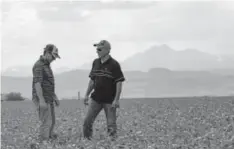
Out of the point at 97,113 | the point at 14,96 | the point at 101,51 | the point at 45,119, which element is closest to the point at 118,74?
the point at 101,51

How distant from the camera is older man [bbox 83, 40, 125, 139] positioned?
1228 cm

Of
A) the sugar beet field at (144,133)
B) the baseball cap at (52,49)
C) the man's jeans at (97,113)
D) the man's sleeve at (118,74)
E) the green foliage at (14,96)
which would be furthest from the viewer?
the green foliage at (14,96)

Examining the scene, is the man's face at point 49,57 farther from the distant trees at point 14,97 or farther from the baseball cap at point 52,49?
the distant trees at point 14,97

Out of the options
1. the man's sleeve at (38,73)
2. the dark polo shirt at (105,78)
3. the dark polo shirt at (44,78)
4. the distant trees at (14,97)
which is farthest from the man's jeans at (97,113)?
the distant trees at (14,97)

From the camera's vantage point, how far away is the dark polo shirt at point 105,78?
40.3ft

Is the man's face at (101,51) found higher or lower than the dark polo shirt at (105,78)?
higher

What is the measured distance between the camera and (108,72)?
485 inches

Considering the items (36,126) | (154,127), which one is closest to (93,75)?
(154,127)

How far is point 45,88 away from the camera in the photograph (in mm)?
12727

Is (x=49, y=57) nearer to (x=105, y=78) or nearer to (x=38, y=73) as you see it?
(x=38, y=73)

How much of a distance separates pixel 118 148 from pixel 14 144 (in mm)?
3725

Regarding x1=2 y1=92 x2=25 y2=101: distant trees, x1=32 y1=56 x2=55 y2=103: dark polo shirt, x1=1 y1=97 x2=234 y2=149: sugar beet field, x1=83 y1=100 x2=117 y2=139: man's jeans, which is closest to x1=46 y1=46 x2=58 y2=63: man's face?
x1=32 y1=56 x2=55 y2=103: dark polo shirt

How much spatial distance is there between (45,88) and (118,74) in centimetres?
156

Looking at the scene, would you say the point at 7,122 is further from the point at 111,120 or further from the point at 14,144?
the point at 111,120
